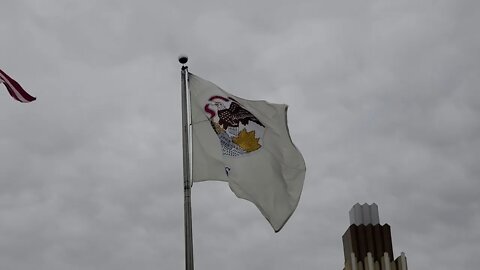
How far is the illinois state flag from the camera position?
12070 mm

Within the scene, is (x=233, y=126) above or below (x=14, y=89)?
below

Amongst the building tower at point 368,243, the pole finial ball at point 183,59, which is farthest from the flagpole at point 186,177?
the building tower at point 368,243

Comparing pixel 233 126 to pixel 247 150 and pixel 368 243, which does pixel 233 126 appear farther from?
pixel 368 243

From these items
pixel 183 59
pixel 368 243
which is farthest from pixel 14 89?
pixel 368 243

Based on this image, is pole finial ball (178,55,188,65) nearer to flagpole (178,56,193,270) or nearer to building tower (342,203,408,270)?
flagpole (178,56,193,270)

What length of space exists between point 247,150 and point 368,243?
5048mm

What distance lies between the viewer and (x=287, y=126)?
509 inches

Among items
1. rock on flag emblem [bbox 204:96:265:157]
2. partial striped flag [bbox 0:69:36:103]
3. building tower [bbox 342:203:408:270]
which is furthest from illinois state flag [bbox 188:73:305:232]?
building tower [bbox 342:203:408:270]

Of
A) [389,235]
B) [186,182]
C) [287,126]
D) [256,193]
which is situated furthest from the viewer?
[389,235]

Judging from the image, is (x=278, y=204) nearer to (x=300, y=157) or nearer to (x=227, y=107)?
(x=300, y=157)

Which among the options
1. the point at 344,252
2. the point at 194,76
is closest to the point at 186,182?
the point at 194,76

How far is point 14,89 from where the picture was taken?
527 inches

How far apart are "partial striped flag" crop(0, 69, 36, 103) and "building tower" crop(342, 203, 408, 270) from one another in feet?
25.5

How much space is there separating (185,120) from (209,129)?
562mm
